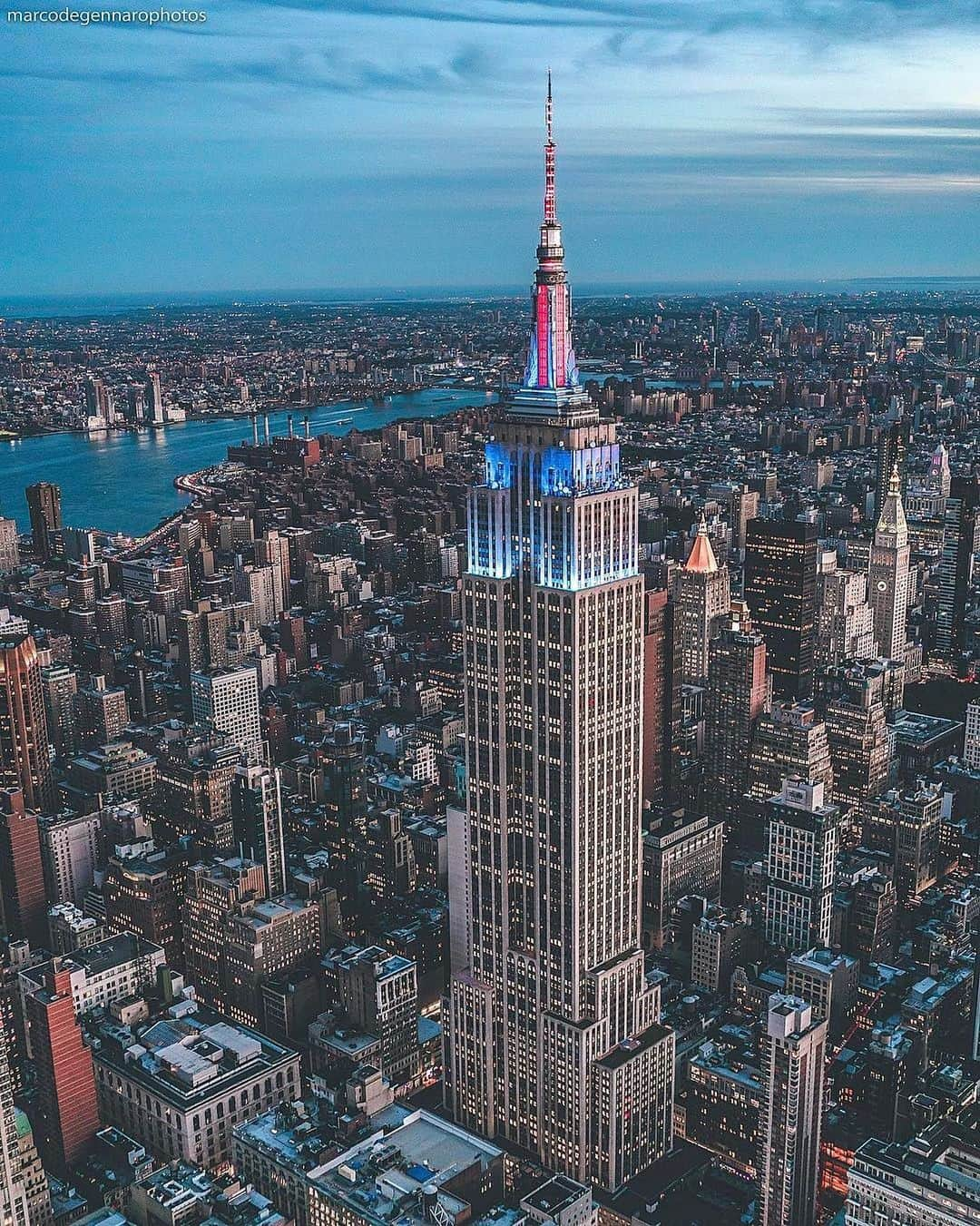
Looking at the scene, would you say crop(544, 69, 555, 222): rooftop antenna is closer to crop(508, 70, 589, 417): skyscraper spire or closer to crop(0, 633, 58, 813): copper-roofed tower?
crop(508, 70, 589, 417): skyscraper spire

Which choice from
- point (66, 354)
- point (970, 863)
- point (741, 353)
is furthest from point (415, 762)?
point (741, 353)

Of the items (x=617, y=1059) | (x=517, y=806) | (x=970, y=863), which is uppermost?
(x=517, y=806)

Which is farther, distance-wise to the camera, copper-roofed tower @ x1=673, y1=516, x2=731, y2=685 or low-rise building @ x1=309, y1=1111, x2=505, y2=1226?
copper-roofed tower @ x1=673, y1=516, x2=731, y2=685

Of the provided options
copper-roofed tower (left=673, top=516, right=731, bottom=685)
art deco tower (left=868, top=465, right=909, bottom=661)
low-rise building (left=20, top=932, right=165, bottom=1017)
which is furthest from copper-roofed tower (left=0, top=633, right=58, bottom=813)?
art deco tower (left=868, top=465, right=909, bottom=661)

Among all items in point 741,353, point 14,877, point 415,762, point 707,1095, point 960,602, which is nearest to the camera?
point 707,1095

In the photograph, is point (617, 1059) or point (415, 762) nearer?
point (617, 1059)

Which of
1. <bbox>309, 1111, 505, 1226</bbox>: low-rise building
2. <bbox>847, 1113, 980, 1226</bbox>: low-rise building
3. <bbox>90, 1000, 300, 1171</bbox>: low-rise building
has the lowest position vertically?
<bbox>90, 1000, 300, 1171</bbox>: low-rise building

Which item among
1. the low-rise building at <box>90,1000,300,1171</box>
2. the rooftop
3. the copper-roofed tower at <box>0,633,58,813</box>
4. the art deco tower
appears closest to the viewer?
the low-rise building at <box>90,1000,300,1171</box>

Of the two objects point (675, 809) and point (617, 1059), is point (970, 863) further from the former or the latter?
point (617, 1059)
